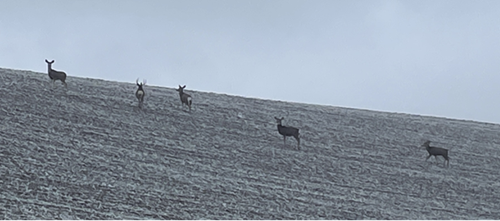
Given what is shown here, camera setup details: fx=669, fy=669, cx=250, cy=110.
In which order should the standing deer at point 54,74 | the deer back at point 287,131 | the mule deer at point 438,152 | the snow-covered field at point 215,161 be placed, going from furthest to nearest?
the standing deer at point 54,74
the mule deer at point 438,152
the deer back at point 287,131
the snow-covered field at point 215,161

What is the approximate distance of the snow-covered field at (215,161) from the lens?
1223 cm

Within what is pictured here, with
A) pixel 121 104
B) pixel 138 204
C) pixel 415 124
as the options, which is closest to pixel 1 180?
pixel 138 204

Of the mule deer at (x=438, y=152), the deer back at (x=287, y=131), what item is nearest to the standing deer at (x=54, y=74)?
the deer back at (x=287, y=131)

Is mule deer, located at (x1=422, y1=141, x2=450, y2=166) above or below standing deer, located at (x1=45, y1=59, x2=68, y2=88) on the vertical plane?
below

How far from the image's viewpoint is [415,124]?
20984 mm

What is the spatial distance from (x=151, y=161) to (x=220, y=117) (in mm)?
4442

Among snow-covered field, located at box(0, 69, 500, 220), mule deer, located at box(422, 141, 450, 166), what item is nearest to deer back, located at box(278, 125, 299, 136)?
snow-covered field, located at box(0, 69, 500, 220)

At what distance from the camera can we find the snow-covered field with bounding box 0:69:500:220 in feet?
40.1

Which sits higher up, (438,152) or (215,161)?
(438,152)

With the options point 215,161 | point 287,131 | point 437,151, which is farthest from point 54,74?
point 437,151

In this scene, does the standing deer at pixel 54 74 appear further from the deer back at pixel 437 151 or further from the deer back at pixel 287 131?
the deer back at pixel 437 151

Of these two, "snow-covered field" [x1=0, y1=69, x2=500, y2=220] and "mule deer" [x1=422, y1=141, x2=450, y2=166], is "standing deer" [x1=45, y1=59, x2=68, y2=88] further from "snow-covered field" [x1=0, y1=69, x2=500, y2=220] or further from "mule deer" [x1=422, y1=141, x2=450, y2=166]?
"mule deer" [x1=422, y1=141, x2=450, y2=166]

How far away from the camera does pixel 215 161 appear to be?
49.3 feet

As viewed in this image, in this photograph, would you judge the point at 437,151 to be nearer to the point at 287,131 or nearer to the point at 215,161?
the point at 287,131
